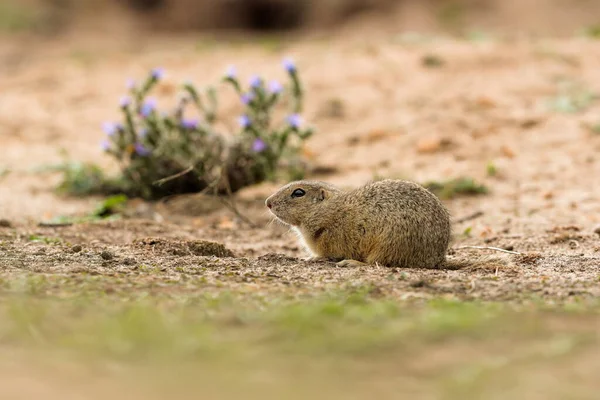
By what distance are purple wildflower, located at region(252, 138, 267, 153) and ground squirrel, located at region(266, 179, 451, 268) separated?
1.79m

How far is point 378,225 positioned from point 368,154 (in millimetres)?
3448

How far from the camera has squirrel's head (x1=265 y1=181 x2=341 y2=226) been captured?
5566 mm

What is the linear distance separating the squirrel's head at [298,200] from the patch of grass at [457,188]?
182 cm

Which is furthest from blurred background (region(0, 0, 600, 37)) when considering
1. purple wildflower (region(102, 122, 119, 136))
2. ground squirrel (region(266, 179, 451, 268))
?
ground squirrel (region(266, 179, 451, 268))

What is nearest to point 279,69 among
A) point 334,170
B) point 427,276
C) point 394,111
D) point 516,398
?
point 394,111

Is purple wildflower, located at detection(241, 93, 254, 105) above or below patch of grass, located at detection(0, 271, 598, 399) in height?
above

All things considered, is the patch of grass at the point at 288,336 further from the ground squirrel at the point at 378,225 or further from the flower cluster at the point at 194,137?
the flower cluster at the point at 194,137

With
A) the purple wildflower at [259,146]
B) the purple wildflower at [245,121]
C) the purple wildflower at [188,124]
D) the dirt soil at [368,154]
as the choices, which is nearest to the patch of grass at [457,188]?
the dirt soil at [368,154]

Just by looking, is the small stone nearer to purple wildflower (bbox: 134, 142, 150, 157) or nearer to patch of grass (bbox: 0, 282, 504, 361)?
purple wildflower (bbox: 134, 142, 150, 157)

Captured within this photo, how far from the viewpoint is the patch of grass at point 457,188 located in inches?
282

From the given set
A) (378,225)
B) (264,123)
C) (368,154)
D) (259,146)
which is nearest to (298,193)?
(378,225)

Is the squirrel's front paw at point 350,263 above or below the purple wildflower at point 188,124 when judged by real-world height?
below

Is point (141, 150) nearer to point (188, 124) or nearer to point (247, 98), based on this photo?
point (188, 124)

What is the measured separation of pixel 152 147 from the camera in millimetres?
7496
